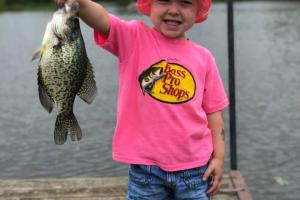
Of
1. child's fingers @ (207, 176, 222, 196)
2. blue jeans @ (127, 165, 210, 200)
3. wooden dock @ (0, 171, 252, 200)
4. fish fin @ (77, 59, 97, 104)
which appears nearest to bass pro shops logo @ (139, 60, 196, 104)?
fish fin @ (77, 59, 97, 104)

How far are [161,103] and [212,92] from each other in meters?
0.37

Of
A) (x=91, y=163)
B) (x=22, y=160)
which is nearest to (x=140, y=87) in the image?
(x=91, y=163)

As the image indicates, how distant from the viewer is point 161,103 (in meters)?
2.79

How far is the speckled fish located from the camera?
250cm

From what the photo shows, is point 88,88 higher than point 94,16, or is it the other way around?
point 94,16

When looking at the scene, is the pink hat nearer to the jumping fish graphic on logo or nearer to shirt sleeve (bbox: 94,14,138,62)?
shirt sleeve (bbox: 94,14,138,62)

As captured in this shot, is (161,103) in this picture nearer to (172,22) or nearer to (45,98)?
(172,22)

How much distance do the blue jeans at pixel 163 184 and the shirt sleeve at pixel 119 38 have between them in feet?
2.08

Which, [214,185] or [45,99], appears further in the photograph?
[214,185]

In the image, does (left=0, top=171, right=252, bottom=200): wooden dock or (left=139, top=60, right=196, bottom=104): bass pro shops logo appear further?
(left=0, top=171, right=252, bottom=200): wooden dock

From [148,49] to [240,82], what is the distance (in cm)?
1099

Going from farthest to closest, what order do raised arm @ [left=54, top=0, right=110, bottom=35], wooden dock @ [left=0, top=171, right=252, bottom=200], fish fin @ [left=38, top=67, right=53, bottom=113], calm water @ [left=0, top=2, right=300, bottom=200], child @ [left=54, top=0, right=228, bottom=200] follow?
calm water @ [left=0, top=2, right=300, bottom=200] → wooden dock @ [left=0, top=171, right=252, bottom=200] → child @ [left=54, top=0, right=228, bottom=200] → fish fin @ [left=38, top=67, right=53, bottom=113] → raised arm @ [left=54, top=0, right=110, bottom=35]

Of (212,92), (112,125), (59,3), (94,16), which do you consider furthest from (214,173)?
(112,125)

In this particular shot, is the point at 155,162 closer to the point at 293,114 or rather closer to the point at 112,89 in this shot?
the point at 293,114
